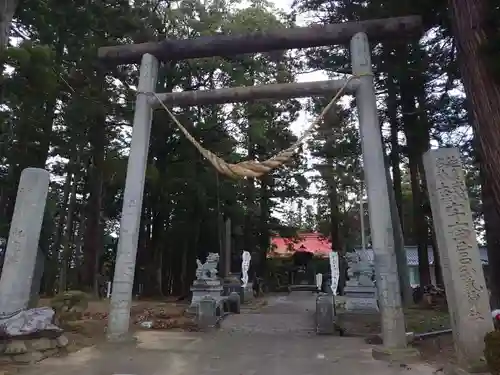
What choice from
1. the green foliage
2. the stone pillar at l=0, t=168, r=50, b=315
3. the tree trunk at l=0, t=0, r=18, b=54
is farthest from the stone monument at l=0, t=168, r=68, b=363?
the tree trunk at l=0, t=0, r=18, b=54

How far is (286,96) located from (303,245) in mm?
26948

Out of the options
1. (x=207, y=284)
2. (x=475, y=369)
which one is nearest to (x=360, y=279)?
(x=207, y=284)

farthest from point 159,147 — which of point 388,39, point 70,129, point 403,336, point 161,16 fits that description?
point 403,336

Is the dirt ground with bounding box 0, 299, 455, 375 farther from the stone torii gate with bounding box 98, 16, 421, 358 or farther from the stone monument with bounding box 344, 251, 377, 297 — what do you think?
the stone monument with bounding box 344, 251, 377, 297

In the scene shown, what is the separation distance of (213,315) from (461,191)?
634 centimetres

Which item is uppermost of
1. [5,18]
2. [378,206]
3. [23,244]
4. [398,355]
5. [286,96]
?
[5,18]

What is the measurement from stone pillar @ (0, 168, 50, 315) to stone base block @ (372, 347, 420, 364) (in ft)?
17.4

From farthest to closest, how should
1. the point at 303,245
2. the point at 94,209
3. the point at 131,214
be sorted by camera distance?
the point at 303,245, the point at 94,209, the point at 131,214

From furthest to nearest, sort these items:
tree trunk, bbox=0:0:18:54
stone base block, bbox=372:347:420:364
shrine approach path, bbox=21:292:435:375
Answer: tree trunk, bbox=0:0:18:54
stone base block, bbox=372:347:420:364
shrine approach path, bbox=21:292:435:375

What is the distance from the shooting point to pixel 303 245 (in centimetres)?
3353

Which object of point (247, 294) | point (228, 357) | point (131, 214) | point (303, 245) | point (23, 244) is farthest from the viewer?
point (303, 245)

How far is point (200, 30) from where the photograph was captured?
Answer: 17.0 m

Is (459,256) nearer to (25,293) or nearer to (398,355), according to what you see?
(398,355)

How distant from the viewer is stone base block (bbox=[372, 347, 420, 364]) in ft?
18.9
